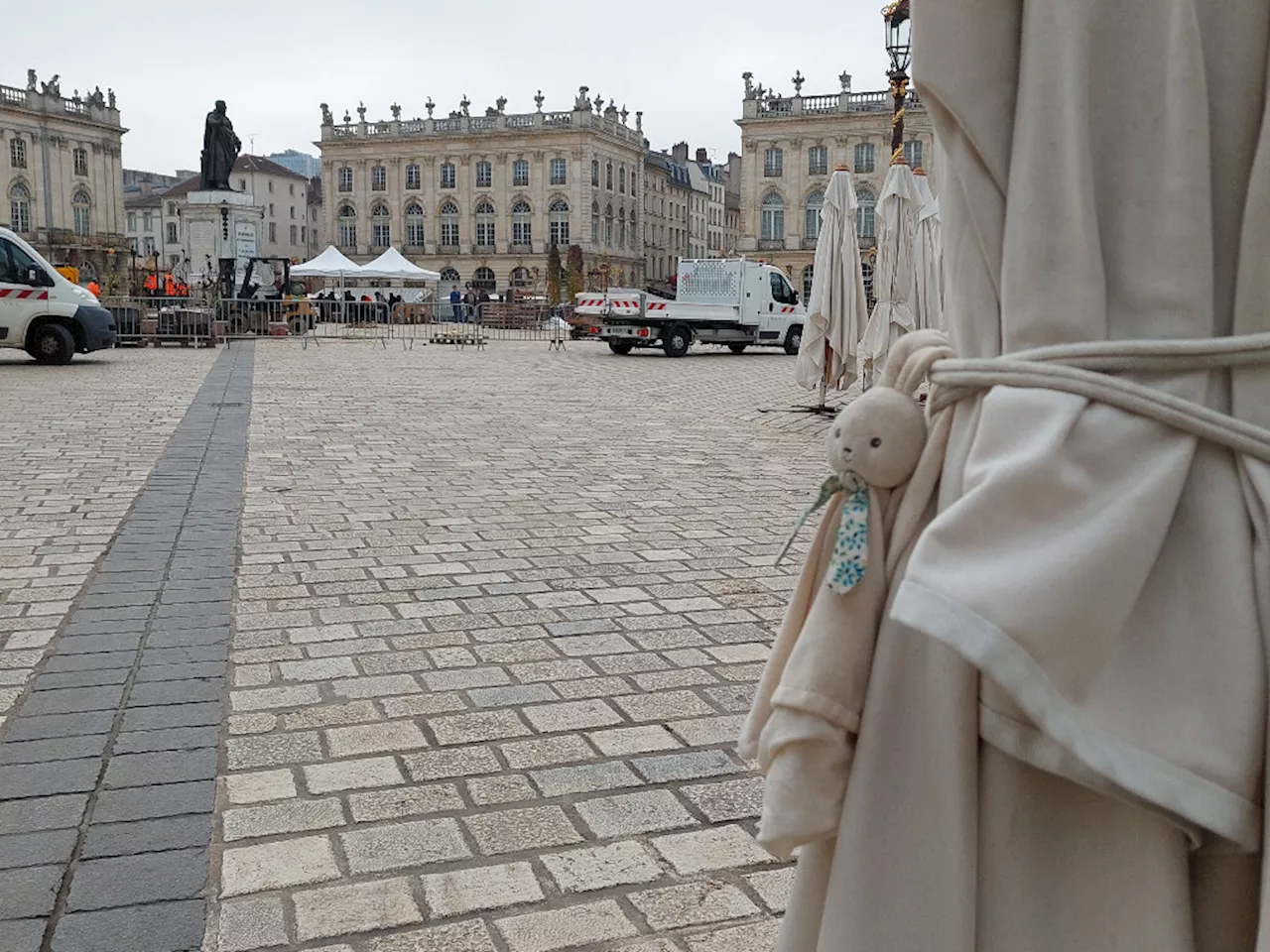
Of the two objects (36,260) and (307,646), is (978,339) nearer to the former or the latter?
(307,646)

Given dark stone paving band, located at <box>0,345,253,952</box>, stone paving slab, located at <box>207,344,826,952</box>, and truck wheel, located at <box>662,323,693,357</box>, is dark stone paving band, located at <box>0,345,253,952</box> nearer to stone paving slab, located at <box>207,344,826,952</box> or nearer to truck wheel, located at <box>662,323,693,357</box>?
stone paving slab, located at <box>207,344,826,952</box>

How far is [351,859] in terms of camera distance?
2.76 meters

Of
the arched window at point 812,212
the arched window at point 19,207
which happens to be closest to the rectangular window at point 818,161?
the arched window at point 812,212

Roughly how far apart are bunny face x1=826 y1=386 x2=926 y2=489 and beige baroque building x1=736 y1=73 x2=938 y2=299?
73.8 meters

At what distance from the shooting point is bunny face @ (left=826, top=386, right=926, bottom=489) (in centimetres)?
147

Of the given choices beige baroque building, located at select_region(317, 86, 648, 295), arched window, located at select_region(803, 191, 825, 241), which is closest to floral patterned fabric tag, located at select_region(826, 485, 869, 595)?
arched window, located at select_region(803, 191, 825, 241)

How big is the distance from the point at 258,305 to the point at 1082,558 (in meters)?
31.2

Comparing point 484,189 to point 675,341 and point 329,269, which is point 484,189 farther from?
point 675,341

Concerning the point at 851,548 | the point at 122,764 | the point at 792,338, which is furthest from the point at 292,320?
the point at 851,548

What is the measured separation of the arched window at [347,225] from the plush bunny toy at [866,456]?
9409 cm

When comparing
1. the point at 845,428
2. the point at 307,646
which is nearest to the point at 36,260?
the point at 307,646

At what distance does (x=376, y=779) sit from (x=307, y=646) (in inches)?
51.4

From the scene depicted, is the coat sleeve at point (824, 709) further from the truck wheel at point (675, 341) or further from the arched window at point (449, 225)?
the arched window at point (449, 225)

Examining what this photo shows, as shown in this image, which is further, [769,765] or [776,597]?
[776,597]
